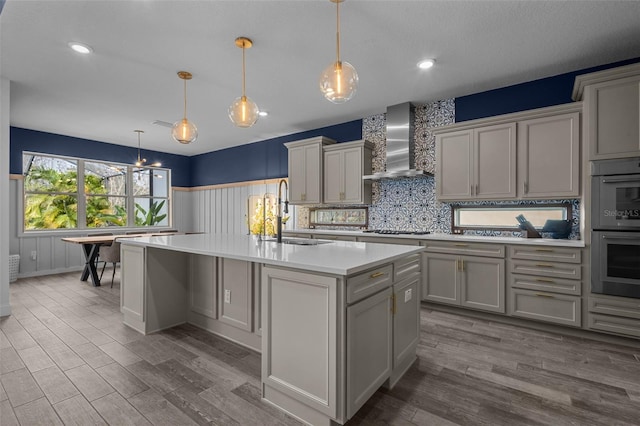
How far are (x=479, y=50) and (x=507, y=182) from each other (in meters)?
1.44

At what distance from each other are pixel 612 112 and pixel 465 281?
80.6 inches

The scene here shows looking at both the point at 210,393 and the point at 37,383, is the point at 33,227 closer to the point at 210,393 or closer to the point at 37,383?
the point at 37,383

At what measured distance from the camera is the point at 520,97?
12.1 feet

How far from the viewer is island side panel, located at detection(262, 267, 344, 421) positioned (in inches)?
62.6

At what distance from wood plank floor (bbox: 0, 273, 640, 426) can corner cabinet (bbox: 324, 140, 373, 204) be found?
2200mm

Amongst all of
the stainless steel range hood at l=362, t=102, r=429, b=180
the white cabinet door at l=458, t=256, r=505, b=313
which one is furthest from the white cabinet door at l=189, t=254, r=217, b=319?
the white cabinet door at l=458, t=256, r=505, b=313

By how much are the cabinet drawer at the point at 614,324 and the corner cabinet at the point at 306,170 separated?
352 cm

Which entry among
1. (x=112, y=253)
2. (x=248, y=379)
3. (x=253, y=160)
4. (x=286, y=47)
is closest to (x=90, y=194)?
(x=112, y=253)

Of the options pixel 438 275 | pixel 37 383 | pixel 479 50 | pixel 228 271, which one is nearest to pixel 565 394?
pixel 438 275

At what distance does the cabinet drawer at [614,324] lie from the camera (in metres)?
2.66

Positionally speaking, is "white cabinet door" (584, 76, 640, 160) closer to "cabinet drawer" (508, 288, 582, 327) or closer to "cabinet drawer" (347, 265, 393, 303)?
"cabinet drawer" (508, 288, 582, 327)

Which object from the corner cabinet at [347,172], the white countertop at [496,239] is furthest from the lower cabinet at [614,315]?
the corner cabinet at [347,172]

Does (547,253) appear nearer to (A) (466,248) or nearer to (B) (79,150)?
(A) (466,248)

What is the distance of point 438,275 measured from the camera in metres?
3.65
